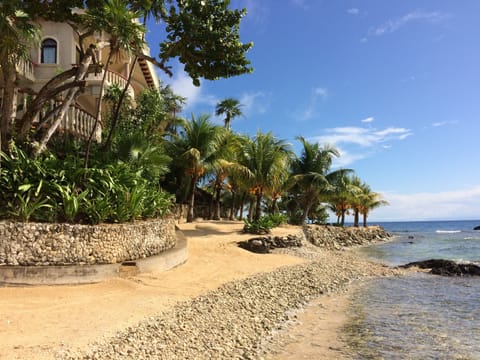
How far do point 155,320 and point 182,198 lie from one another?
1974 centimetres

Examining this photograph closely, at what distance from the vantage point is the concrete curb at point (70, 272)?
23.3 feet

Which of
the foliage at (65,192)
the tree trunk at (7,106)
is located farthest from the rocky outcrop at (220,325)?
the tree trunk at (7,106)

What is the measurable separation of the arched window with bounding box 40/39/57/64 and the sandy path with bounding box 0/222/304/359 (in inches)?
520

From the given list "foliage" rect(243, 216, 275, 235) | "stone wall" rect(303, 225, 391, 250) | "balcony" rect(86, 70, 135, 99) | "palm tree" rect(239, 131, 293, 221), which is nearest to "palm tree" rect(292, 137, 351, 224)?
"stone wall" rect(303, 225, 391, 250)

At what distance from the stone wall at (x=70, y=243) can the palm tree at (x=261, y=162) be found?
43.8 feet

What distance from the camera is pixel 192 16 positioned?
1127 centimetres

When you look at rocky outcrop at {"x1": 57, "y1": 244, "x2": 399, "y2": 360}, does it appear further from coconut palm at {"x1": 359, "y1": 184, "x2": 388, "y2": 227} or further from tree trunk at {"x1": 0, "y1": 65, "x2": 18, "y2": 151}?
coconut palm at {"x1": 359, "y1": 184, "x2": 388, "y2": 227}

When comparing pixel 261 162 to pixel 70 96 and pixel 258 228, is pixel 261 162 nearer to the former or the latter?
pixel 258 228

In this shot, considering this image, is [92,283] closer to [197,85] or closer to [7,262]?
[7,262]

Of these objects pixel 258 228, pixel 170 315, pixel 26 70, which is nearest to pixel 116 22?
pixel 170 315

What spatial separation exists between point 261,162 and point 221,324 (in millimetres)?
16623

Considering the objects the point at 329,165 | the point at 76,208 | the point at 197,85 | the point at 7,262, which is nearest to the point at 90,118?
the point at 197,85

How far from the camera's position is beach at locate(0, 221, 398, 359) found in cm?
507

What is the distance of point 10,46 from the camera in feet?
30.0
